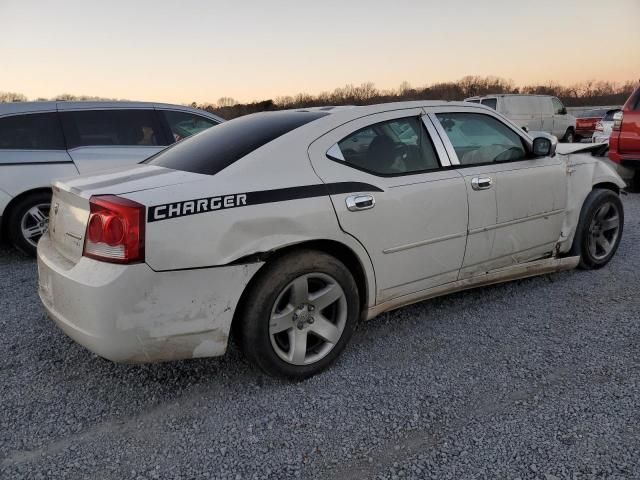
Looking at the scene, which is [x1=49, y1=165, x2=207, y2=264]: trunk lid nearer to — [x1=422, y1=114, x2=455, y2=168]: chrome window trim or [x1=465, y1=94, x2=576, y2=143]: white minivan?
[x1=422, y1=114, x2=455, y2=168]: chrome window trim

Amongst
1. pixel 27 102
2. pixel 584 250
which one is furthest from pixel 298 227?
pixel 27 102

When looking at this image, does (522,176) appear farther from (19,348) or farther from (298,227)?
(19,348)

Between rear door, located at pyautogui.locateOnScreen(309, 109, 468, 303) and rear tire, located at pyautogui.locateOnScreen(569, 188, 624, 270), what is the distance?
5.08ft

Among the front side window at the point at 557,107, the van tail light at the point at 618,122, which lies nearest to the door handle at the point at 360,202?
the van tail light at the point at 618,122

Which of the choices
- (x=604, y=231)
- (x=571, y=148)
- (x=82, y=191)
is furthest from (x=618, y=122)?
(x=82, y=191)

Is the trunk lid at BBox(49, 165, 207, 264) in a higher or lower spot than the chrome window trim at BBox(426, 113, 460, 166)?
lower

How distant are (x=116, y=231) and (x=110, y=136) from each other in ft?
13.4

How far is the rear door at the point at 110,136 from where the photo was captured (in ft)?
18.7

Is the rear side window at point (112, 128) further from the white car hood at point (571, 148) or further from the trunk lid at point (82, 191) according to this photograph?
the white car hood at point (571, 148)

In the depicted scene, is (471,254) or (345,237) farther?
(471,254)

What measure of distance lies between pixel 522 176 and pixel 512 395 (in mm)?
1721

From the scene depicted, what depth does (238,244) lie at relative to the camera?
8.25 feet

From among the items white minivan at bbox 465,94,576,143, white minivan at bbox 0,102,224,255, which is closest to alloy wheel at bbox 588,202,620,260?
white minivan at bbox 0,102,224,255

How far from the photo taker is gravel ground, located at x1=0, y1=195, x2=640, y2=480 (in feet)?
7.21
